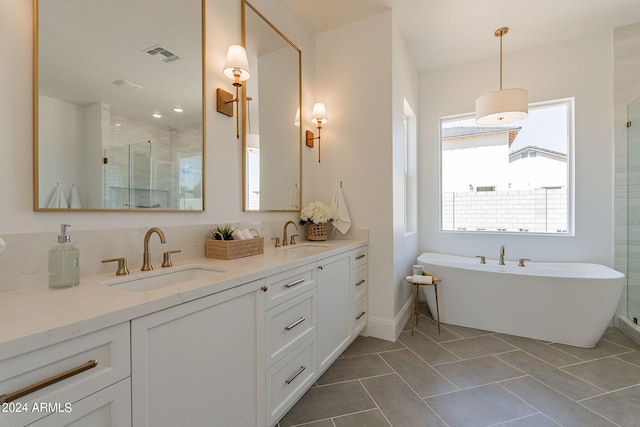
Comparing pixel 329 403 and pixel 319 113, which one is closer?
pixel 329 403

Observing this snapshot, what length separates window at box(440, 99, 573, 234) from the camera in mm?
3260

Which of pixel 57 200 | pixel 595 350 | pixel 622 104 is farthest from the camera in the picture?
pixel 622 104

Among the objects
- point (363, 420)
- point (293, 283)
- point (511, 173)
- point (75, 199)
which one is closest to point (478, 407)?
point (363, 420)

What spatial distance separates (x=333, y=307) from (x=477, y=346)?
1441mm

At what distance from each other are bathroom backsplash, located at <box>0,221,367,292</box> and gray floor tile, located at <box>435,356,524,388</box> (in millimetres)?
1954

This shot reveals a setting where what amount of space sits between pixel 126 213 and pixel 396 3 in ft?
9.05

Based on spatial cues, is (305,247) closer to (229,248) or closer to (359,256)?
(359,256)

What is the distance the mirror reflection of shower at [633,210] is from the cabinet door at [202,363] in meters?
3.63

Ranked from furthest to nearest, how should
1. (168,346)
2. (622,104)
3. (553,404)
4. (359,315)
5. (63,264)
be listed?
(622,104) < (359,315) < (553,404) < (63,264) < (168,346)

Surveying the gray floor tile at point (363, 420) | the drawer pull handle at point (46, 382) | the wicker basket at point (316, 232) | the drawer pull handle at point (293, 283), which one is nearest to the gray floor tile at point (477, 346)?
the gray floor tile at point (363, 420)

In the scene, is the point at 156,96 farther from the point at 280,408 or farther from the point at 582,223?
the point at 582,223

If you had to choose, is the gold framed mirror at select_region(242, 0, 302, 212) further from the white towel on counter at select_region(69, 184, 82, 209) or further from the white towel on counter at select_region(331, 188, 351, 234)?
the white towel on counter at select_region(69, 184, 82, 209)

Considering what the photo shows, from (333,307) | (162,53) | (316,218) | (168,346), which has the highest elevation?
(162,53)

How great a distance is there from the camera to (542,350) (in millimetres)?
2389
